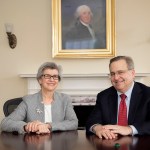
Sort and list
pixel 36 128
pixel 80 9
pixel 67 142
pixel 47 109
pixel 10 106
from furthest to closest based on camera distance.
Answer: pixel 80 9
pixel 10 106
pixel 47 109
pixel 36 128
pixel 67 142

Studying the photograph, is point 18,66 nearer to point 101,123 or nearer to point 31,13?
point 31,13

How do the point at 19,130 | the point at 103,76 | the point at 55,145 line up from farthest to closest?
the point at 103,76 < the point at 19,130 < the point at 55,145

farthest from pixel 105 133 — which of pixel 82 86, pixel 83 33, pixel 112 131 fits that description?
pixel 83 33

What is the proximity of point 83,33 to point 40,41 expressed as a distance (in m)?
0.67

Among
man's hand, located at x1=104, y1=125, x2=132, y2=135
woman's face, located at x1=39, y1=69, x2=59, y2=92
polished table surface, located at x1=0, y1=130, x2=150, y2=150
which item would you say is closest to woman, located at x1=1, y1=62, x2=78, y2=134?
woman's face, located at x1=39, y1=69, x2=59, y2=92

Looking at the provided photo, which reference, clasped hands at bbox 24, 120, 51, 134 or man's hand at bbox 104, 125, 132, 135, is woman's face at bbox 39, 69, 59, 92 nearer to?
clasped hands at bbox 24, 120, 51, 134

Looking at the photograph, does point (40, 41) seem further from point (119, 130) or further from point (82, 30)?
point (119, 130)

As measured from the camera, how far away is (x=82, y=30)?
433cm

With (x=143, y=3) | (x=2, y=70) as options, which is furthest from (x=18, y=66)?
(x=143, y=3)

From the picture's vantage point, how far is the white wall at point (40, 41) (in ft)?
14.2

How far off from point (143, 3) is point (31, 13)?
1.70 metres

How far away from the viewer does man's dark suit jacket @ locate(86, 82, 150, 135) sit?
212cm

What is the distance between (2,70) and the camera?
4414mm

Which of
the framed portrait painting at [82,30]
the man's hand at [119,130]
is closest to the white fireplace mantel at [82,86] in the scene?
the framed portrait painting at [82,30]
